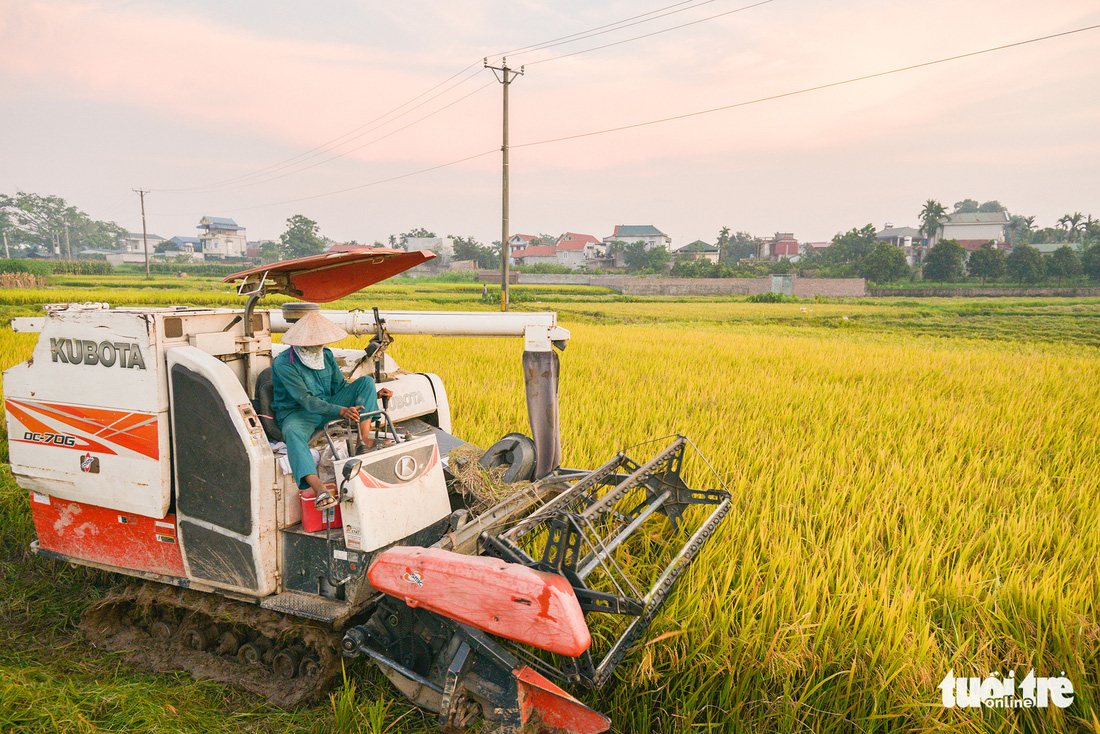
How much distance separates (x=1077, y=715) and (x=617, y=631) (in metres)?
2.12

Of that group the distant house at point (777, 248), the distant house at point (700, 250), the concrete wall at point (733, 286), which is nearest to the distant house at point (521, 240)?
the distant house at point (700, 250)

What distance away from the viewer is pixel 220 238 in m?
91.0

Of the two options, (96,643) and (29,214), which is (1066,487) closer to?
(96,643)

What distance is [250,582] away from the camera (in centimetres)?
340

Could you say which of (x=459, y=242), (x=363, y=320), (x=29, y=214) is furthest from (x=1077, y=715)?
(x=29, y=214)

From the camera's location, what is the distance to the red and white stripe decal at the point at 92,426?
356 cm

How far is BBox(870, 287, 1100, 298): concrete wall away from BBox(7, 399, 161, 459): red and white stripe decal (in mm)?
48712

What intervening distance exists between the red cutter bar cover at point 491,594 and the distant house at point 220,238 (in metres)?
101

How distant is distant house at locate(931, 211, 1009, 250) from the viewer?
231 ft

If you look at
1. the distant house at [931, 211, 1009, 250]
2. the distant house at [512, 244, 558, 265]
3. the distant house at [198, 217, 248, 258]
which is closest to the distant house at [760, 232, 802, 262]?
the distant house at [931, 211, 1009, 250]

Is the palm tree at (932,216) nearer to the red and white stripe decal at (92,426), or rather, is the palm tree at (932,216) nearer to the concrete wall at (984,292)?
the concrete wall at (984,292)

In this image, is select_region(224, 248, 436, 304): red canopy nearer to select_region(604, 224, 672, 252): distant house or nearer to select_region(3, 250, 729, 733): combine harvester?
select_region(3, 250, 729, 733): combine harvester

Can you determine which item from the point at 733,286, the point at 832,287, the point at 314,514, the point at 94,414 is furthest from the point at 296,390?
the point at 832,287

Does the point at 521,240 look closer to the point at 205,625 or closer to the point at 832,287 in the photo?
the point at 832,287
